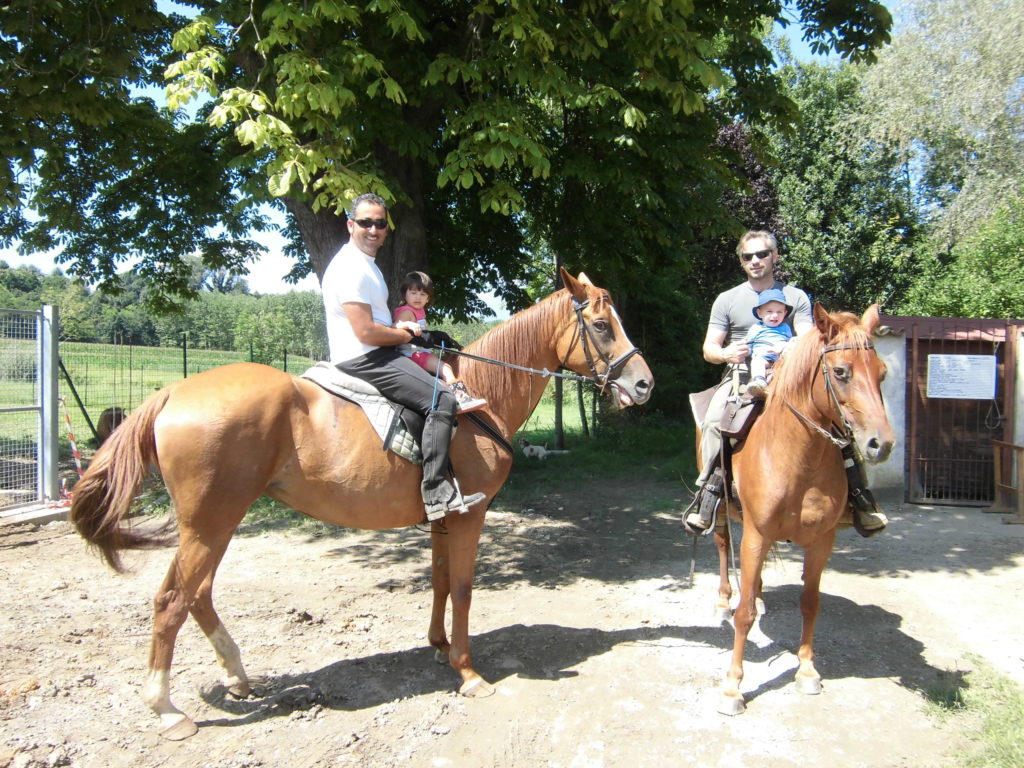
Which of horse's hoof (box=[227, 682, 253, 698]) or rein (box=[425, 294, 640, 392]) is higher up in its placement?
rein (box=[425, 294, 640, 392])

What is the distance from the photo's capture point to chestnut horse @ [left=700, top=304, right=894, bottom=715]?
137 inches

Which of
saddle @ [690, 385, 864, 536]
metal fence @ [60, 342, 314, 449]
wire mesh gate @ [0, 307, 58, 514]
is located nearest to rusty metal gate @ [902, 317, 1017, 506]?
saddle @ [690, 385, 864, 536]

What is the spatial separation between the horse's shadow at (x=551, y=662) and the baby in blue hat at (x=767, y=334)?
1.96 metres

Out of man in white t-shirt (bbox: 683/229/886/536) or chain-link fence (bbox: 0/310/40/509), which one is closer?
man in white t-shirt (bbox: 683/229/886/536)

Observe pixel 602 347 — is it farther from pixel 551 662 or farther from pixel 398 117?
pixel 398 117

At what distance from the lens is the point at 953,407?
9.44 m

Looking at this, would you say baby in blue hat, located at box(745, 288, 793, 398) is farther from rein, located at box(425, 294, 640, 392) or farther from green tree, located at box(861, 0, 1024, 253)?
green tree, located at box(861, 0, 1024, 253)

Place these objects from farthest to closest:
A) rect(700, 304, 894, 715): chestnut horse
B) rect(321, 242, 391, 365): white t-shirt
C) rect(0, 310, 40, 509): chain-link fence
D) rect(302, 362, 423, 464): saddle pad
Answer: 1. rect(0, 310, 40, 509): chain-link fence
2. rect(302, 362, 423, 464): saddle pad
3. rect(321, 242, 391, 365): white t-shirt
4. rect(700, 304, 894, 715): chestnut horse

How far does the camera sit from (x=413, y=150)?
6.96 m

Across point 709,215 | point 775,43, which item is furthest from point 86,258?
point 775,43

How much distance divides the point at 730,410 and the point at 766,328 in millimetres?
604

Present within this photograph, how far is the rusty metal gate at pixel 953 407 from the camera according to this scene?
30.0 ft

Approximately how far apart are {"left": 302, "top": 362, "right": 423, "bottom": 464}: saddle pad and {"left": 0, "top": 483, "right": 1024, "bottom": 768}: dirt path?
5.12ft

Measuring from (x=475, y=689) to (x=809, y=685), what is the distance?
2.08 m
